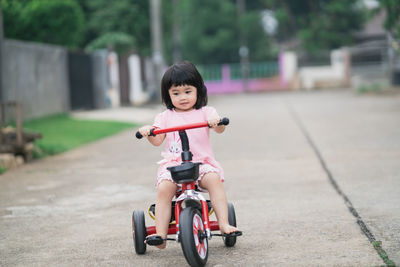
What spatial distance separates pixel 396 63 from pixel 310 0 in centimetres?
1194

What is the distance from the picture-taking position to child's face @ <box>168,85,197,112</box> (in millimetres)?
4215

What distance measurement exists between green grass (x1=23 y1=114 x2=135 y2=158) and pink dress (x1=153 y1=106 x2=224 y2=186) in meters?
5.91

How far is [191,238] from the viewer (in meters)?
3.73

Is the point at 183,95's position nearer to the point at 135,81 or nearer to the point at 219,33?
the point at 135,81

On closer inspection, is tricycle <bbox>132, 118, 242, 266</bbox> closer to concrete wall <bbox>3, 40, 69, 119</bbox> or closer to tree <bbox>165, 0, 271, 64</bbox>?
concrete wall <bbox>3, 40, 69, 119</bbox>

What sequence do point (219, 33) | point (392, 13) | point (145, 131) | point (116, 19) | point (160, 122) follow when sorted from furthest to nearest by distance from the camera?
point (219, 33), point (116, 19), point (392, 13), point (160, 122), point (145, 131)

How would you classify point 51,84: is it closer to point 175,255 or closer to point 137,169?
point 137,169

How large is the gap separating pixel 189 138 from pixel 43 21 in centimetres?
1364

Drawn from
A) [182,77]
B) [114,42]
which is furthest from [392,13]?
[182,77]

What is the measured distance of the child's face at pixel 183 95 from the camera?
421 cm

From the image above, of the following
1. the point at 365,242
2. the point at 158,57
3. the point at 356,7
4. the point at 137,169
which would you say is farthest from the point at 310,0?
the point at 365,242

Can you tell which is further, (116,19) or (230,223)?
(116,19)

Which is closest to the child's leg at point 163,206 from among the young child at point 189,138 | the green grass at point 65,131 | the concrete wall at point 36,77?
the young child at point 189,138

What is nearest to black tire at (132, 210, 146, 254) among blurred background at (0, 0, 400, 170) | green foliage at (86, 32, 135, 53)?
blurred background at (0, 0, 400, 170)
